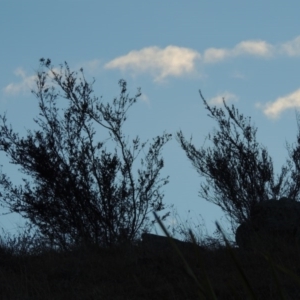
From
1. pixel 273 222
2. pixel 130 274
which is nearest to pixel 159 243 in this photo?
pixel 273 222

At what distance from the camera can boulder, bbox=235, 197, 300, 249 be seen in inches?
411

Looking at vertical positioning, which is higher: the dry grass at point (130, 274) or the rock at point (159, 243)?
the rock at point (159, 243)

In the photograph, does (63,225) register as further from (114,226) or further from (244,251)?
(244,251)

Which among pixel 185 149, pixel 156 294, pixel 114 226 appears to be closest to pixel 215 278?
pixel 156 294

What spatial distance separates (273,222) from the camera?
10.7 m

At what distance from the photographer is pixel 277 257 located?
8305 millimetres

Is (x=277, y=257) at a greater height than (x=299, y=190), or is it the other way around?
(x=299, y=190)

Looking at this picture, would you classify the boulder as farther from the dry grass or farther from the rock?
the dry grass

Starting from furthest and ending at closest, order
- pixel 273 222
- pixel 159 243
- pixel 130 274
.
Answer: pixel 273 222, pixel 159 243, pixel 130 274

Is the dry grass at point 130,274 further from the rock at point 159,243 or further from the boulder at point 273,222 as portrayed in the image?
the boulder at point 273,222

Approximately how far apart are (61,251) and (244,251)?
2560 millimetres

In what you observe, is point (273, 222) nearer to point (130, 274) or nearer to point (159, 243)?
point (159, 243)

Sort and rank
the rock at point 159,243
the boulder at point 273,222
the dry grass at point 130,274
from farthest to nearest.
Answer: the boulder at point 273,222, the rock at point 159,243, the dry grass at point 130,274

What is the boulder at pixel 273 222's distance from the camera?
34.2 feet
